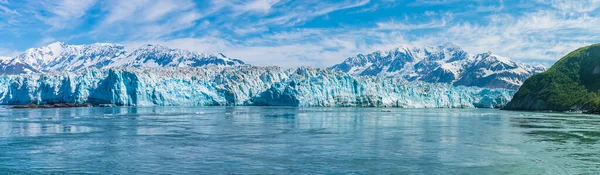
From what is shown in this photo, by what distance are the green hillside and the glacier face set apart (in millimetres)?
40235

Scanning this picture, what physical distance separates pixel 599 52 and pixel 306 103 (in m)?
81.7

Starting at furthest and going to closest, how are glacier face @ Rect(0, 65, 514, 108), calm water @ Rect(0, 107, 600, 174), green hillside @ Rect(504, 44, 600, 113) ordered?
glacier face @ Rect(0, 65, 514, 108), green hillside @ Rect(504, 44, 600, 113), calm water @ Rect(0, 107, 600, 174)

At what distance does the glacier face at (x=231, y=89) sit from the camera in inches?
5492

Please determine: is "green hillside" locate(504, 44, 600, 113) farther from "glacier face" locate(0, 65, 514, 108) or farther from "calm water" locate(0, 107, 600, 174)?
"calm water" locate(0, 107, 600, 174)

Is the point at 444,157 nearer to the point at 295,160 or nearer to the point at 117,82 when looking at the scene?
the point at 295,160

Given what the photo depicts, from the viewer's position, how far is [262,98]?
159 meters

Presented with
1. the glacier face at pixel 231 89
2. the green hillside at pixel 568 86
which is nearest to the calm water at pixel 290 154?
the green hillside at pixel 568 86

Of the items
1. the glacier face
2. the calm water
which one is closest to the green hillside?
the glacier face

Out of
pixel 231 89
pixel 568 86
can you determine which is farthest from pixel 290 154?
pixel 231 89

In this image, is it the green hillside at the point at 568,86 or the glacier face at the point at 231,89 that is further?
the glacier face at the point at 231,89

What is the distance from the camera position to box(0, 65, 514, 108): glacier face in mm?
139500

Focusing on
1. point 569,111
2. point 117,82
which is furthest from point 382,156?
point 117,82

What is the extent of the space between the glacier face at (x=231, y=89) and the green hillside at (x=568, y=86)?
40.2m

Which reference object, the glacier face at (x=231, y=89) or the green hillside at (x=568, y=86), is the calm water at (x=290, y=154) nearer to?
the green hillside at (x=568, y=86)
